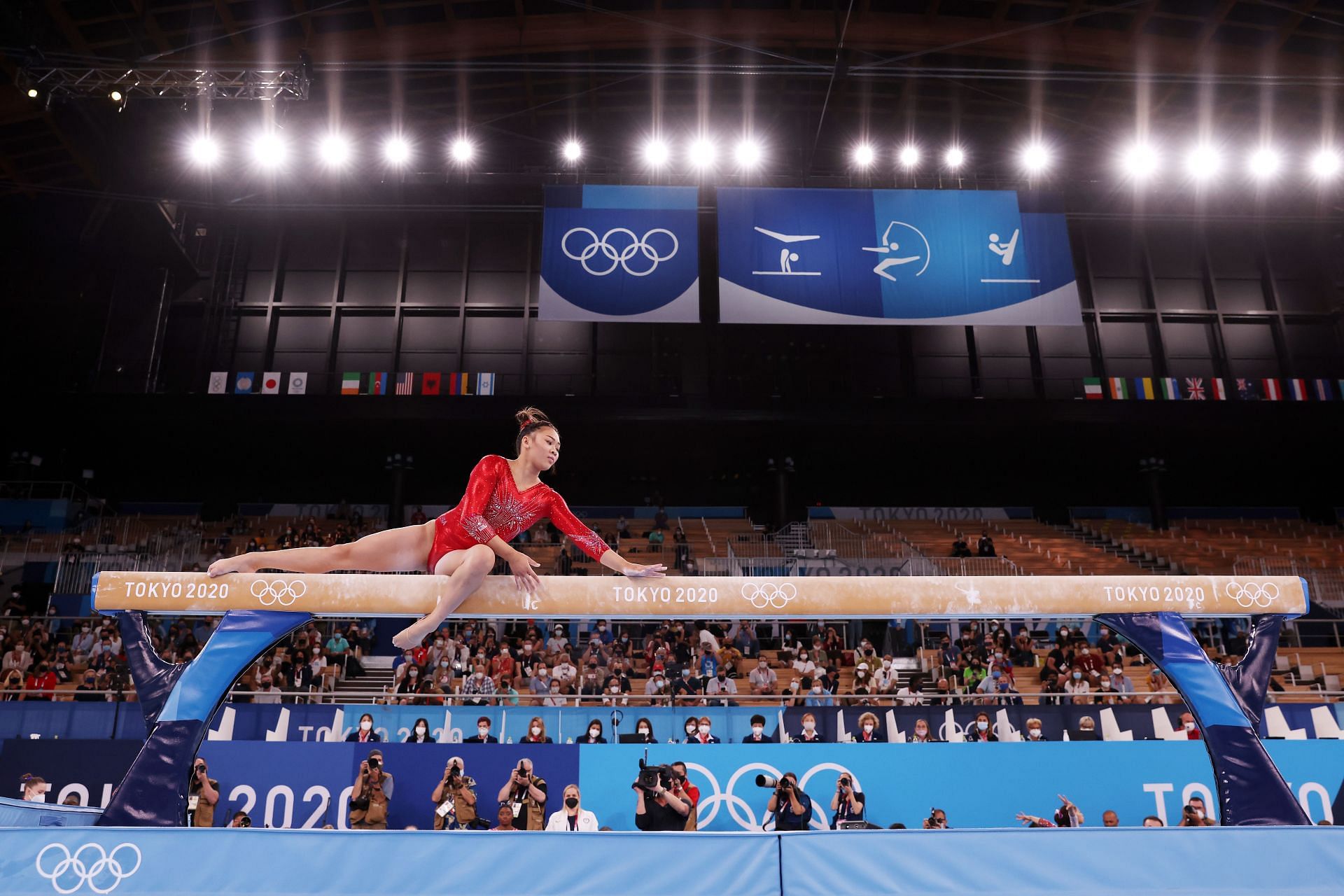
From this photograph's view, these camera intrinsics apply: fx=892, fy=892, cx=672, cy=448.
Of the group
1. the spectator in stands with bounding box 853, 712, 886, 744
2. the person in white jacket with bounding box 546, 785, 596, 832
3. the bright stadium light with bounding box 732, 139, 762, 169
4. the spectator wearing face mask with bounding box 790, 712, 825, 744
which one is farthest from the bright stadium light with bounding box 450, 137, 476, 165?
the person in white jacket with bounding box 546, 785, 596, 832

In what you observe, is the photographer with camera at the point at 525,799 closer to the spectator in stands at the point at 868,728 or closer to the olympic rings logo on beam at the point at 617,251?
the spectator in stands at the point at 868,728

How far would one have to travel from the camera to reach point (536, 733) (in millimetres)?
9148

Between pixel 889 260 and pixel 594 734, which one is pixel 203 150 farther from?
pixel 594 734

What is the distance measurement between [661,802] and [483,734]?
2.72 meters

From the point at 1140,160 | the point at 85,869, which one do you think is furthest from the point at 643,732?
the point at 1140,160

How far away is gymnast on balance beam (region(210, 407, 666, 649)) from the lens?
169 inches

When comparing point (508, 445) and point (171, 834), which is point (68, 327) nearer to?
point (508, 445)

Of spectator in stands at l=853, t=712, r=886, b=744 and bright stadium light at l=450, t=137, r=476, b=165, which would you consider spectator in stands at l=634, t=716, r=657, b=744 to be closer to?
spectator in stands at l=853, t=712, r=886, b=744

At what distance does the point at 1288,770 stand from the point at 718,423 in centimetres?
1207

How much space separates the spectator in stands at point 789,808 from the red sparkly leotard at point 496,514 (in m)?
4.13

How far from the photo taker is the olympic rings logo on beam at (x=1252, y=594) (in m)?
4.54

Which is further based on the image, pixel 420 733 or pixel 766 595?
pixel 420 733

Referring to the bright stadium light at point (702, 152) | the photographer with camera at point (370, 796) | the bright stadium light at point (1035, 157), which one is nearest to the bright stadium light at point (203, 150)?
the bright stadium light at point (702, 152)

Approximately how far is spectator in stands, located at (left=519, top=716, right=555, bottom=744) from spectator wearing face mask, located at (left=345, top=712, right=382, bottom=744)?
1.51 metres
